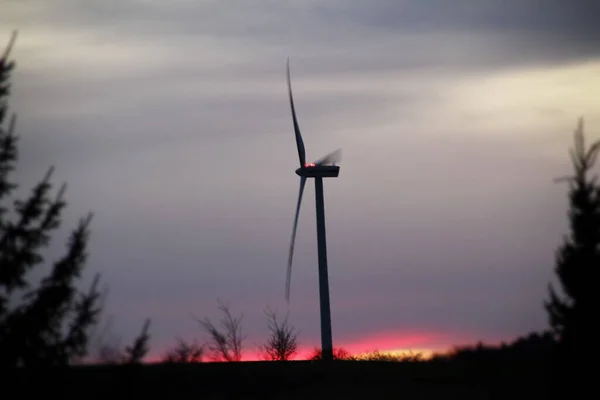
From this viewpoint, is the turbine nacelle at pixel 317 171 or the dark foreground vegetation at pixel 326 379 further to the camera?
the turbine nacelle at pixel 317 171

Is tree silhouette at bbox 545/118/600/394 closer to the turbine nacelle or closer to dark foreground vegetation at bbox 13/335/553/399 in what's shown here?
dark foreground vegetation at bbox 13/335/553/399

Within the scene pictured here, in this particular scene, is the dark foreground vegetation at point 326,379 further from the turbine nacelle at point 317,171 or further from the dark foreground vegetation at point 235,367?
the turbine nacelle at point 317,171

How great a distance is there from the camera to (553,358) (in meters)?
41.6

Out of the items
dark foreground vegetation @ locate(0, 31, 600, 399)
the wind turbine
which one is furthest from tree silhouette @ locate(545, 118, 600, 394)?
the wind turbine

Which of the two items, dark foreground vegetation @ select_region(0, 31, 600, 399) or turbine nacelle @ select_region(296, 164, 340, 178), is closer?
dark foreground vegetation @ select_region(0, 31, 600, 399)

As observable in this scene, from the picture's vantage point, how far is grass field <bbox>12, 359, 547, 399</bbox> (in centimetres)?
3519

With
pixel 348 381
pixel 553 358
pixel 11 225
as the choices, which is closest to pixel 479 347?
pixel 553 358

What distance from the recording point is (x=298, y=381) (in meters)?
52.2

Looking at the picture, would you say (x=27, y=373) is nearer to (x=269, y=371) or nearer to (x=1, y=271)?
A: (x=1, y=271)

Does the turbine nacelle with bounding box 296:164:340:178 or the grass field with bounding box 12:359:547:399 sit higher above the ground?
the turbine nacelle with bounding box 296:164:340:178

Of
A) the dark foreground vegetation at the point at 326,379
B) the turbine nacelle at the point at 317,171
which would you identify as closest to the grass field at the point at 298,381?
the dark foreground vegetation at the point at 326,379

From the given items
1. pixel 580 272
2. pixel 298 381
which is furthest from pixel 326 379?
pixel 580 272

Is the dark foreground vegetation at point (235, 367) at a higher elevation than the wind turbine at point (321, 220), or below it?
below

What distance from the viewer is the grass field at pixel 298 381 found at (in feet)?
115
